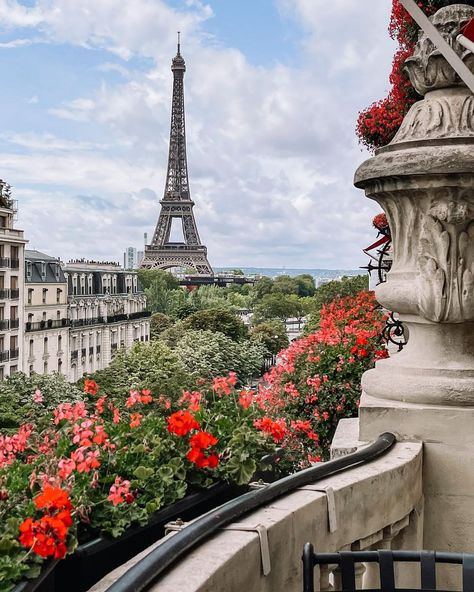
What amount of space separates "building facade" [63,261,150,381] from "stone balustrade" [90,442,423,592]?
58.0 meters

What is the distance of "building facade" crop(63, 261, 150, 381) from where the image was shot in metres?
62.5

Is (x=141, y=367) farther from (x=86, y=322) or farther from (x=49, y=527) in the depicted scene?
(x=49, y=527)

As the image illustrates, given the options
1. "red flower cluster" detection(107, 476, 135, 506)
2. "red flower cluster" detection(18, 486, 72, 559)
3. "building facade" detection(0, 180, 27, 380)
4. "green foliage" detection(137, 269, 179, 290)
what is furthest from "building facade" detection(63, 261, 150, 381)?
"red flower cluster" detection(18, 486, 72, 559)

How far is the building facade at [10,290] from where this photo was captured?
151 feet

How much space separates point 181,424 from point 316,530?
77 cm

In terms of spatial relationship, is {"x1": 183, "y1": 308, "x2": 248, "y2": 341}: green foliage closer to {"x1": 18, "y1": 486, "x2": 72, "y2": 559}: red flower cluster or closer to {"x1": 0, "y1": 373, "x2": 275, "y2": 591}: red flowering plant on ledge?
{"x1": 0, "y1": 373, "x2": 275, "y2": 591}: red flowering plant on ledge

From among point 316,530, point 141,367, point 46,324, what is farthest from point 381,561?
point 46,324

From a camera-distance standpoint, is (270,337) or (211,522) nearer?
(211,522)

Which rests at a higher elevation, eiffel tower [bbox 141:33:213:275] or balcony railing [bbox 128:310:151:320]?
eiffel tower [bbox 141:33:213:275]

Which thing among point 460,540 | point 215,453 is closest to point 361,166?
point 215,453

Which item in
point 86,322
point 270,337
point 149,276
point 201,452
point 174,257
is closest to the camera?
point 201,452

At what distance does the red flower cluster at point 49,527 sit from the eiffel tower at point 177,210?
4290 inches

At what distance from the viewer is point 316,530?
8.95 ft

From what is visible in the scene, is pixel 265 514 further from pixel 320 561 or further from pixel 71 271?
pixel 71 271
